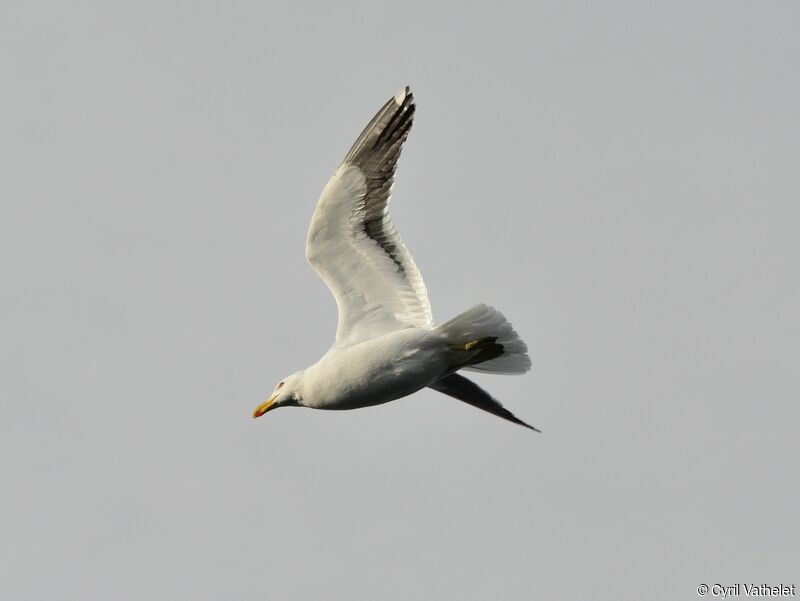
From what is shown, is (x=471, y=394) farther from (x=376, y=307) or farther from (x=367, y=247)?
(x=367, y=247)

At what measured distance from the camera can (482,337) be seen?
48.4 ft

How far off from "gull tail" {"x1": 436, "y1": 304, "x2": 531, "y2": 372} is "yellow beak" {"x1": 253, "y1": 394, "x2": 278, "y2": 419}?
2.14 m

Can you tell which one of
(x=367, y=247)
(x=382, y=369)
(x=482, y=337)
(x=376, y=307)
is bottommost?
(x=382, y=369)

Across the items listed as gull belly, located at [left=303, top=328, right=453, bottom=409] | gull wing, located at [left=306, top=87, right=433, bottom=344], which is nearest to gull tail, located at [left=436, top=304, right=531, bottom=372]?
gull belly, located at [left=303, top=328, right=453, bottom=409]

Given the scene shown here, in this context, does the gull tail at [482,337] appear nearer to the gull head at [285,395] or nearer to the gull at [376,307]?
the gull at [376,307]

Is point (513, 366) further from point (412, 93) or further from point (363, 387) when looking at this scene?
point (412, 93)

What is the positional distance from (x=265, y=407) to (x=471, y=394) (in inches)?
93.6

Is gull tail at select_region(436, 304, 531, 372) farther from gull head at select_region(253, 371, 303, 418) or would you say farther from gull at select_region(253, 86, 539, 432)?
gull head at select_region(253, 371, 303, 418)

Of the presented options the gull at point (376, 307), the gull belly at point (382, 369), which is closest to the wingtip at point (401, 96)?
the gull at point (376, 307)

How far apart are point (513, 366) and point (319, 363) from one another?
201 cm

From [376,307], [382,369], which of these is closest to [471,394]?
[376,307]

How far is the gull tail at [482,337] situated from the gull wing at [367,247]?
1.69 feet

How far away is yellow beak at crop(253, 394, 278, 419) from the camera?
52.0ft

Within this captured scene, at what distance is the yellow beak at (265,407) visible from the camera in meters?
15.8
